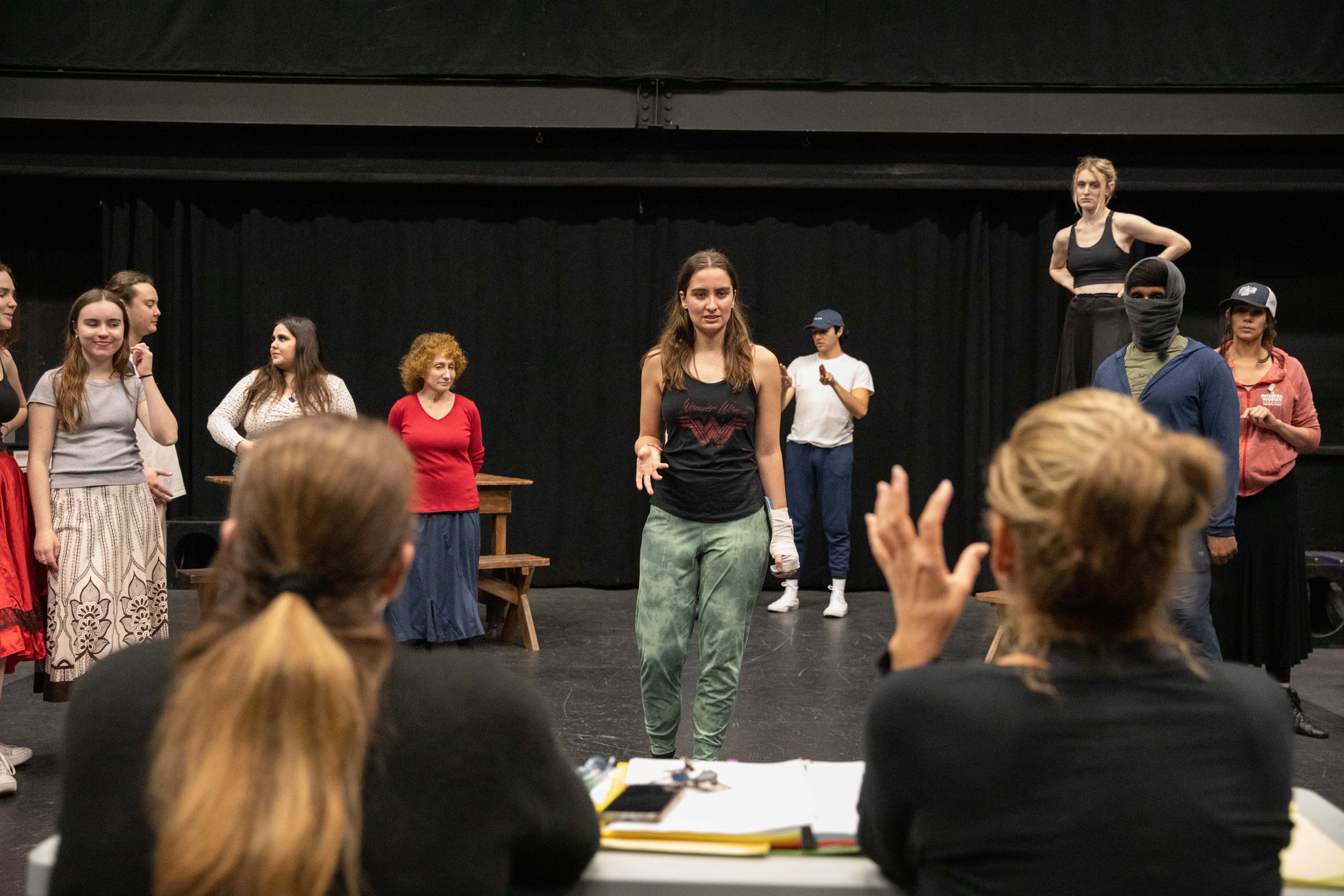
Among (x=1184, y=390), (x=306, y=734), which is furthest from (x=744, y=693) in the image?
(x=306, y=734)

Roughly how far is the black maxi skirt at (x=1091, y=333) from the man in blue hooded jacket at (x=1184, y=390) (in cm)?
165

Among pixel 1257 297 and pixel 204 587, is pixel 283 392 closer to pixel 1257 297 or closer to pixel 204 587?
pixel 204 587

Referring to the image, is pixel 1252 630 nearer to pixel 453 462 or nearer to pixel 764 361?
pixel 764 361

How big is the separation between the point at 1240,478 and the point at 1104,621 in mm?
3143

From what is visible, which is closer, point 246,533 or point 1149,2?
point 246,533

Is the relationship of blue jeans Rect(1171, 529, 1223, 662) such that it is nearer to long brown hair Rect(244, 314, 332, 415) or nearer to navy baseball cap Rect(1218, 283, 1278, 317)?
navy baseball cap Rect(1218, 283, 1278, 317)

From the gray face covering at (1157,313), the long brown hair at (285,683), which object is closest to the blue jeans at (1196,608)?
the gray face covering at (1157,313)

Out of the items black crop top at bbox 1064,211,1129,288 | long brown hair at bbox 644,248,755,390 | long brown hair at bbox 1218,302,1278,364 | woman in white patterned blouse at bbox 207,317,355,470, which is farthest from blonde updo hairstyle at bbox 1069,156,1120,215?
woman in white patterned blouse at bbox 207,317,355,470

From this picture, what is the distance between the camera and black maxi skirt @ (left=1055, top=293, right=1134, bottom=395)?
493 cm

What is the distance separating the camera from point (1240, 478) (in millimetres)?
3861

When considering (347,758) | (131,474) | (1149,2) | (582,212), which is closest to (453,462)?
(131,474)

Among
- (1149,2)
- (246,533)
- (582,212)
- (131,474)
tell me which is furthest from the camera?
(582,212)

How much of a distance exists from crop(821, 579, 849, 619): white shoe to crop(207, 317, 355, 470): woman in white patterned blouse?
293 cm

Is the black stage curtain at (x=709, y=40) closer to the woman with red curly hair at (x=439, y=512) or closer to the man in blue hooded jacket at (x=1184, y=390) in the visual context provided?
the woman with red curly hair at (x=439, y=512)
